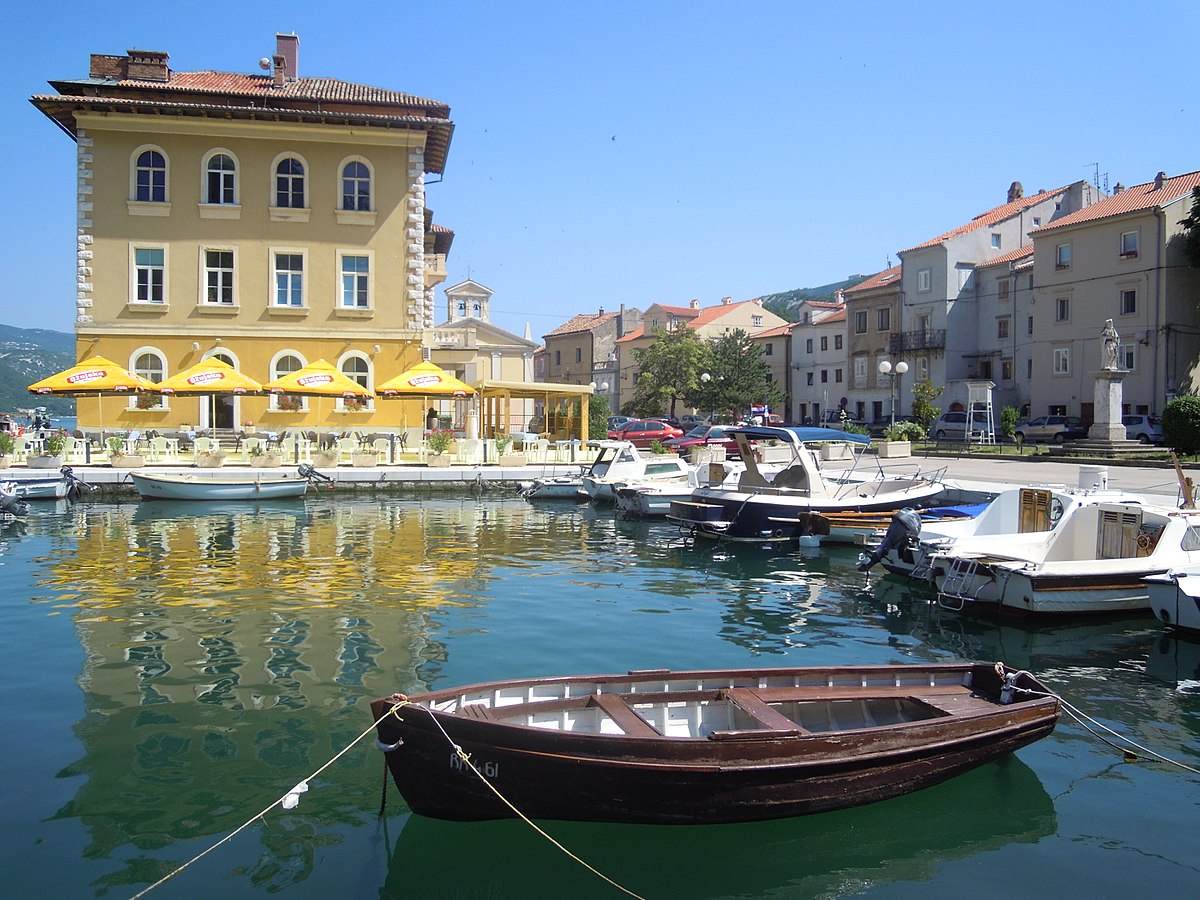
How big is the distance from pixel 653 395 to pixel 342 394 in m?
41.8

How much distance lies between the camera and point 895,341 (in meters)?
63.2

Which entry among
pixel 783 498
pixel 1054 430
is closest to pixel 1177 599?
pixel 783 498

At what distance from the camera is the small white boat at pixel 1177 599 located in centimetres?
1255

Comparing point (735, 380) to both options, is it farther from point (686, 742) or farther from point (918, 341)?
point (686, 742)

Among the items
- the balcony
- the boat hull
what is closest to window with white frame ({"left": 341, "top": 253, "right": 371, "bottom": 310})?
the boat hull

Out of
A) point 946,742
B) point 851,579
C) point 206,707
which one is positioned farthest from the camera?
point 851,579

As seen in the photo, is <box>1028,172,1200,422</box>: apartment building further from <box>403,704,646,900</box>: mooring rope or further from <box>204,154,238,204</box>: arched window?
<box>403,704,646,900</box>: mooring rope

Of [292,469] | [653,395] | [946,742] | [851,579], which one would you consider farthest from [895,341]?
[946,742]

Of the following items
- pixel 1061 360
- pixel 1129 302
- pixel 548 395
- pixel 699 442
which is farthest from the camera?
pixel 1061 360

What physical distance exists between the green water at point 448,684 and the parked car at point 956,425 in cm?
3378

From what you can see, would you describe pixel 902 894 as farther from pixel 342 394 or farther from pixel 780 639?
pixel 342 394

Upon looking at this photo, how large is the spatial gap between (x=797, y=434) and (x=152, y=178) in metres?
25.5

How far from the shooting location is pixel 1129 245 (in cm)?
4800

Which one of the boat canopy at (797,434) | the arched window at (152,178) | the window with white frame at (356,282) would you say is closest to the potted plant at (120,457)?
the window with white frame at (356,282)
